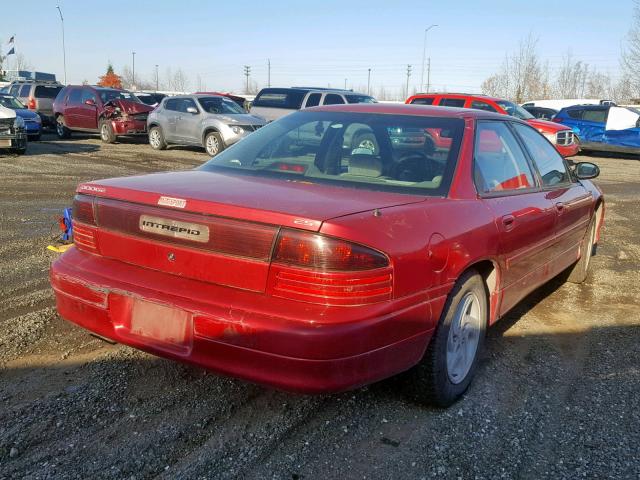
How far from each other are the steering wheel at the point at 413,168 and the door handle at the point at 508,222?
508mm

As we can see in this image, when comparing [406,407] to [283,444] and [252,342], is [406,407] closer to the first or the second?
[283,444]

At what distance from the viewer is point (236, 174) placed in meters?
→ 3.51

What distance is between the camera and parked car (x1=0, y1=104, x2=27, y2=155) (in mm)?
14195

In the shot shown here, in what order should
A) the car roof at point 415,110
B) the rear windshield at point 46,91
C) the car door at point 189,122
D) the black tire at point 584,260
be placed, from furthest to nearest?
1. the rear windshield at point 46,91
2. the car door at point 189,122
3. the black tire at point 584,260
4. the car roof at point 415,110

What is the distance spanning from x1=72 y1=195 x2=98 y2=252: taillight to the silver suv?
41.3 ft

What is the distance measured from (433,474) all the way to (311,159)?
188 centimetres

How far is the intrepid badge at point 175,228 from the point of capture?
2742 mm

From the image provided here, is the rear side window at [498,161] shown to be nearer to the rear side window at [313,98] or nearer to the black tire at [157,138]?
the rear side window at [313,98]

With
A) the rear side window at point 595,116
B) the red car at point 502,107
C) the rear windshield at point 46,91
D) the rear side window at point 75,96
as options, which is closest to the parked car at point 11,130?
the rear side window at point 75,96

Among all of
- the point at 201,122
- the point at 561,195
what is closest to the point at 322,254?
the point at 561,195

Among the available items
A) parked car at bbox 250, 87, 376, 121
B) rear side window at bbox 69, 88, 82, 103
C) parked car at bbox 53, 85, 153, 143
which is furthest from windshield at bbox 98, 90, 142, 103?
parked car at bbox 250, 87, 376, 121

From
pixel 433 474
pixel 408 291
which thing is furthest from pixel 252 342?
pixel 433 474

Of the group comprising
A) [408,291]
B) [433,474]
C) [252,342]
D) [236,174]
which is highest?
[236,174]

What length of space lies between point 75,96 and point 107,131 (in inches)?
73.9
